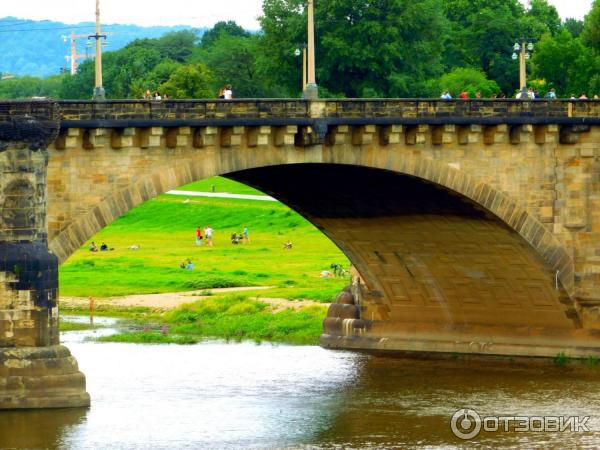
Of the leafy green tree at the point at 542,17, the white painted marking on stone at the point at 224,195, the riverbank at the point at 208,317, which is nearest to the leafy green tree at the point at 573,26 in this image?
the leafy green tree at the point at 542,17

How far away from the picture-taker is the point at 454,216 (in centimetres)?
6906

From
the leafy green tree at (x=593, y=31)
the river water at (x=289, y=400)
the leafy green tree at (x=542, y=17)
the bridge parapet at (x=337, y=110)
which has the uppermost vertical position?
the leafy green tree at (x=542, y=17)

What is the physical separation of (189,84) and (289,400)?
49.2 metres

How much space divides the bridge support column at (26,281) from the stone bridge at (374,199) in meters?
0.04

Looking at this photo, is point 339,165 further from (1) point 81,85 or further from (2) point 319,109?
(1) point 81,85

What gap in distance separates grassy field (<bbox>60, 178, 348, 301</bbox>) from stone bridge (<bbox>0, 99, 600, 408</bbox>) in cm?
1139

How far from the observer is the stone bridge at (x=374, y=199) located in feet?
178

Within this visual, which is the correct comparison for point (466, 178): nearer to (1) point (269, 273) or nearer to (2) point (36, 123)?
(2) point (36, 123)

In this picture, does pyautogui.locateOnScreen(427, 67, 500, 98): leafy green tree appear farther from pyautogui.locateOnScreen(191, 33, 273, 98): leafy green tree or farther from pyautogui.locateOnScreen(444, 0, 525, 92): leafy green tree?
pyautogui.locateOnScreen(191, 33, 273, 98): leafy green tree

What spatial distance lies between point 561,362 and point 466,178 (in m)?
8.99

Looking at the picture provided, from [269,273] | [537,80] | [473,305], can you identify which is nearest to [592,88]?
[537,80]

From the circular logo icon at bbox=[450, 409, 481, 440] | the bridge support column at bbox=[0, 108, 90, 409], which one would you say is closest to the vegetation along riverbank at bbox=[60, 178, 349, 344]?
the circular logo icon at bbox=[450, 409, 481, 440]

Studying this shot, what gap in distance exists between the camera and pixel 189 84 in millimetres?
108438

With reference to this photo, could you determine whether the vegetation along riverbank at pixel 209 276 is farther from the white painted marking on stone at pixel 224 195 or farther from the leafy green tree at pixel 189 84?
the leafy green tree at pixel 189 84
